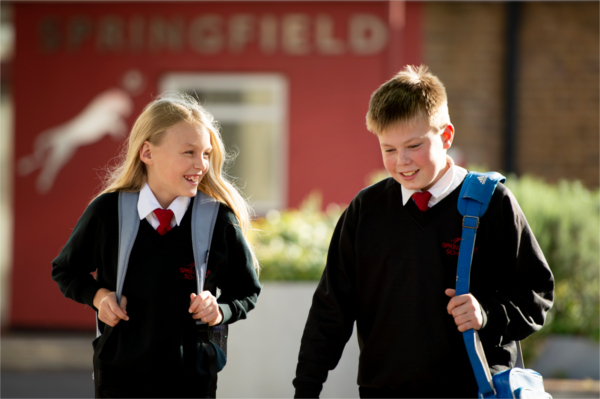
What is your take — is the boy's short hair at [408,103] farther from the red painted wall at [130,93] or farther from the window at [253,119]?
the window at [253,119]

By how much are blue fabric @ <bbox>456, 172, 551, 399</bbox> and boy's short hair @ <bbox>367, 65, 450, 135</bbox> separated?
0.25 meters

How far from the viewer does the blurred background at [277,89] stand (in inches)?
312

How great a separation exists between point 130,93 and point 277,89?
172cm

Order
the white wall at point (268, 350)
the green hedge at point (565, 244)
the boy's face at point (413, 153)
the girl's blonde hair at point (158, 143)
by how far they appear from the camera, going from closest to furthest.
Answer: the boy's face at point (413, 153) → the girl's blonde hair at point (158, 143) → the white wall at point (268, 350) → the green hedge at point (565, 244)

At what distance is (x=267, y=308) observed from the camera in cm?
486

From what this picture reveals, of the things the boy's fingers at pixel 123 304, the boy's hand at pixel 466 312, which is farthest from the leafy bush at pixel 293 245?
the boy's hand at pixel 466 312

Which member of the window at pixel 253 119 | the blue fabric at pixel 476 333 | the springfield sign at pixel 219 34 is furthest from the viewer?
the window at pixel 253 119

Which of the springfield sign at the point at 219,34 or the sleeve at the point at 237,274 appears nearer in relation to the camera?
the sleeve at the point at 237,274

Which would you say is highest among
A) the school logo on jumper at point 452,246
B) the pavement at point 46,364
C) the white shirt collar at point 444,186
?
the white shirt collar at point 444,186

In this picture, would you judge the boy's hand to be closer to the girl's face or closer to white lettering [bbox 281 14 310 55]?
the girl's face

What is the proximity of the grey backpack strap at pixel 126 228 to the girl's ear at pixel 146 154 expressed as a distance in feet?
0.42

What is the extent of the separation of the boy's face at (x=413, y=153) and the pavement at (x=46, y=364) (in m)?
4.66

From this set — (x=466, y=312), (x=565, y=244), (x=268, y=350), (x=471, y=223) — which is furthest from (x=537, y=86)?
(x=466, y=312)

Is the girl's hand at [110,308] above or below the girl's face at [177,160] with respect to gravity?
below
